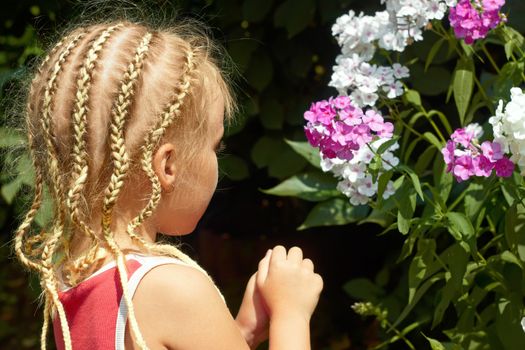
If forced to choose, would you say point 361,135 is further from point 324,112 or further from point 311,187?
point 311,187

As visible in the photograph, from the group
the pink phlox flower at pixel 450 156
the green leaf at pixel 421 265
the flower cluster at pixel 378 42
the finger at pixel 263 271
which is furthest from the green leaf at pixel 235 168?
the finger at pixel 263 271

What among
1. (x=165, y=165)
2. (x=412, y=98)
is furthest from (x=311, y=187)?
(x=165, y=165)

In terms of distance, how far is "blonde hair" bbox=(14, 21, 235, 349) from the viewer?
69.5 inches

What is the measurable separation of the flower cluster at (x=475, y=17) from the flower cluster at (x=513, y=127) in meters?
0.29

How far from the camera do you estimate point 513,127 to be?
1938mm

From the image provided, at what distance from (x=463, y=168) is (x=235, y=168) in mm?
1507

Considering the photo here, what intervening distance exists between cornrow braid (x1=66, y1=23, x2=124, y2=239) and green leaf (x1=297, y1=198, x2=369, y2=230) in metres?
1.03

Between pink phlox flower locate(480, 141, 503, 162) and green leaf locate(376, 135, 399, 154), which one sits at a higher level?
pink phlox flower locate(480, 141, 503, 162)

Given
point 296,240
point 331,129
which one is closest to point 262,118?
point 296,240

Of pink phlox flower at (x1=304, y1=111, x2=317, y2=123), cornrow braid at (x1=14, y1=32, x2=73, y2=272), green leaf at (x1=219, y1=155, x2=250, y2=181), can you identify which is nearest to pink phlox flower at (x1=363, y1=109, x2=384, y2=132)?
pink phlox flower at (x1=304, y1=111, x2=317, y2=123)

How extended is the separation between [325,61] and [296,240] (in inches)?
27.5

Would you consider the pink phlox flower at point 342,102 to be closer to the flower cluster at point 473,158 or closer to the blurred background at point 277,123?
the flower cluster at point 473,158

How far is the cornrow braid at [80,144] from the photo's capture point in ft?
5.76

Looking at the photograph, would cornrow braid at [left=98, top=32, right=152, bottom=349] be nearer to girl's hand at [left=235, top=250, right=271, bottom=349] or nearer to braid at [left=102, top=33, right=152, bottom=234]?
braid at [left=102, top=33, right=152, bottom=234]
